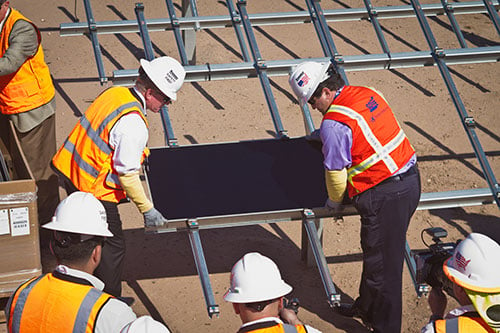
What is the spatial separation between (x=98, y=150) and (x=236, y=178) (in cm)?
128

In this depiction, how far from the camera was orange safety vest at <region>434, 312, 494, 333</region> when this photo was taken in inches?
140

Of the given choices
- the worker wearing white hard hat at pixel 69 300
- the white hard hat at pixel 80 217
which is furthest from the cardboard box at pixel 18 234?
the worker wearing white hard hat at pixel 69 300

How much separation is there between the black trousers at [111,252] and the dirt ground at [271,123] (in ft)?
2.73

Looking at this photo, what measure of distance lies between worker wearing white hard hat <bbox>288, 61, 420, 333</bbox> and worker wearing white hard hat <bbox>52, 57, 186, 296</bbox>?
979 millimetres

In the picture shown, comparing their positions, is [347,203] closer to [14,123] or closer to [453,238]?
[453,238]

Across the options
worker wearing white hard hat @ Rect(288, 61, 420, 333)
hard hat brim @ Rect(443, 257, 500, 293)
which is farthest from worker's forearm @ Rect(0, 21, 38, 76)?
hard hat brim @ Rect(443, 257, 500, 293)

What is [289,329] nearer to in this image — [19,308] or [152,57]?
[19,308]

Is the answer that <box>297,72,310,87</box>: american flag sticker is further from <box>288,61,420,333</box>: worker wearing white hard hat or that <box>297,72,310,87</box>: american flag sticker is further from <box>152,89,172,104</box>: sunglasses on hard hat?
<box>152,89,172,104</box>: sunglasses on hard hat

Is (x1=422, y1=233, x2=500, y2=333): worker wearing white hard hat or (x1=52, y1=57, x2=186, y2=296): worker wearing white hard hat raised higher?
(x1=52, y1=57, x2=186, y2=296): worker wearing white hard hat

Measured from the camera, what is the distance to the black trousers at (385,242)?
17.4 ft

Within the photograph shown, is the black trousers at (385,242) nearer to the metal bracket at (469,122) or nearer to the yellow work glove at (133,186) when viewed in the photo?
the metal bracket at (469,122)

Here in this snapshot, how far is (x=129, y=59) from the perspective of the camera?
9.44 meters

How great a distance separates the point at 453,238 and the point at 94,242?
4.24m

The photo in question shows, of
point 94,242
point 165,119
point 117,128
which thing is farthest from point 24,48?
point 94,242
